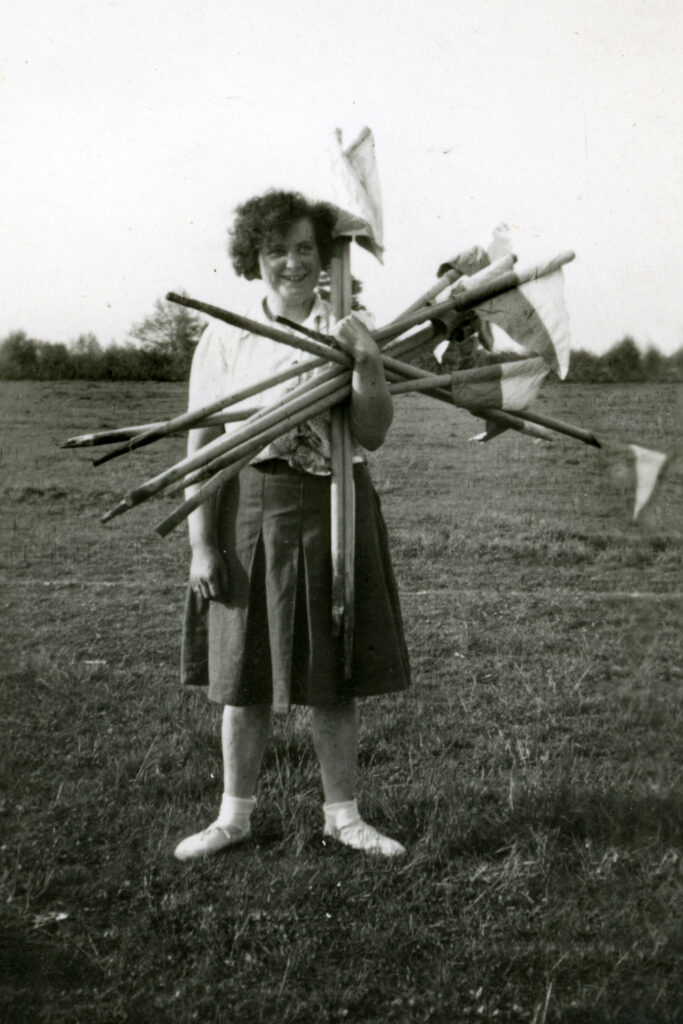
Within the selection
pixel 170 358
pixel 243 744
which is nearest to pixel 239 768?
pixel 243 744

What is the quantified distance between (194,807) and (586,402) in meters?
1.48

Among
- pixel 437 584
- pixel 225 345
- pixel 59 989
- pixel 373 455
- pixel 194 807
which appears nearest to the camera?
pixel 59 989

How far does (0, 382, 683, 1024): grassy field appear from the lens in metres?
1.91

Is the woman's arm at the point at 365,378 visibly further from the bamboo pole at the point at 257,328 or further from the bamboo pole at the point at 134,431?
the bamboo pole at the point at 134,431

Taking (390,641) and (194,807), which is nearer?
(390,641)

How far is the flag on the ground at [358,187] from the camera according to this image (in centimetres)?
209

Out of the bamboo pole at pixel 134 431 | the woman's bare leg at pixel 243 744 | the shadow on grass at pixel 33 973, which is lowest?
the shadow on grass at pixel 33 973

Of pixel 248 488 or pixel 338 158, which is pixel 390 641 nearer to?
pixel 248 488

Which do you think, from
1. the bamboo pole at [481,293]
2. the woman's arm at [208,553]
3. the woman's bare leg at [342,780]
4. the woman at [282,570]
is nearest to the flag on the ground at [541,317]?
the bamboo pole at [481,293]

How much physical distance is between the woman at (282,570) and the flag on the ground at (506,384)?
0.19 metres

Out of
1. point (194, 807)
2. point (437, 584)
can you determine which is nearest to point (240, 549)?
point (194, 807)

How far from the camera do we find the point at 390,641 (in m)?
2.38

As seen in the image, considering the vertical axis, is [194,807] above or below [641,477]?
below

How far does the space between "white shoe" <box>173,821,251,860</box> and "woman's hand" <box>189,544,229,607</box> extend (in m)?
0.57
